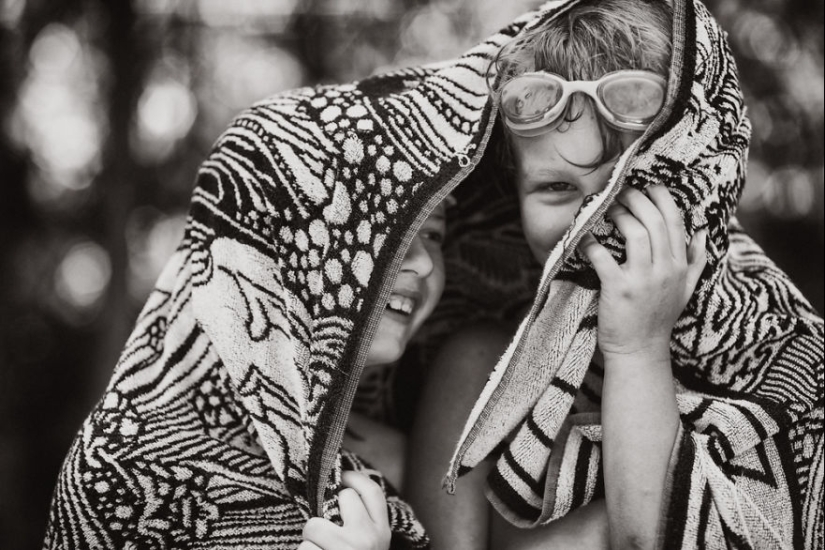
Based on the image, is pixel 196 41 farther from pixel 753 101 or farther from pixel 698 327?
pixel 698 327

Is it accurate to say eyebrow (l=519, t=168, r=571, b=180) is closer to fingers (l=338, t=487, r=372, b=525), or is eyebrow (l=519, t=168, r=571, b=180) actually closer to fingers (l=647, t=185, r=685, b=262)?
fingers (l=647, t=185, r=685, b=262)

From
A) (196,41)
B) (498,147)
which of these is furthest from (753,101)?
(196,41)

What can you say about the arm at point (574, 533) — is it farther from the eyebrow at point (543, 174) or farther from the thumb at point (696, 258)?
the eyebrow at point (543, 174)

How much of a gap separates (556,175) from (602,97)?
0.16 m

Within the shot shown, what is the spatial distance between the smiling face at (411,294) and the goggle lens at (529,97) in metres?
0.31

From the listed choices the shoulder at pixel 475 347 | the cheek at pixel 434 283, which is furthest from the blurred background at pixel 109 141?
the cheek at pixel 434 283

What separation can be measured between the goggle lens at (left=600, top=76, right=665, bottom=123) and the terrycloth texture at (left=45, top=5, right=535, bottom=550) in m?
0.22

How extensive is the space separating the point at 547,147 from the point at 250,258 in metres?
0.58

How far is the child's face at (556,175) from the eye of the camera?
1224 millimetres

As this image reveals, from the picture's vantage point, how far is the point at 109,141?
2723 millimetres

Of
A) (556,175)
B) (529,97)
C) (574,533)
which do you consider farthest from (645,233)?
(574,533)

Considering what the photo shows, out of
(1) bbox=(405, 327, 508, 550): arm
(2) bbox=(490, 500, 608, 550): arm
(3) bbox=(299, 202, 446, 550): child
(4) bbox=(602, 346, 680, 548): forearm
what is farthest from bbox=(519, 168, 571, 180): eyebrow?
(2) bbox=(490, 500, 608, 550): arm

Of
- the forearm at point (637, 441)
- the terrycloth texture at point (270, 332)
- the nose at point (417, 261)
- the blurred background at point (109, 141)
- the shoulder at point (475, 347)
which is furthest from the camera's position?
the blurred background at point (109, 141)

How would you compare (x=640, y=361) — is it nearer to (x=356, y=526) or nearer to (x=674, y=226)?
(x=674, y=226)
